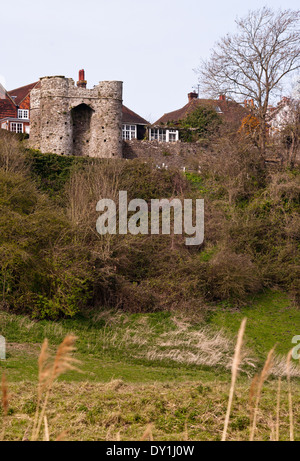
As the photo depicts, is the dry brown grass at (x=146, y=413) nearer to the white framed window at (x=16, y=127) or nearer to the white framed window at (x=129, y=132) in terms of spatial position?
the white framed window at (x=129, y=132)

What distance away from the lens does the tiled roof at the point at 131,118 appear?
44.2 metres

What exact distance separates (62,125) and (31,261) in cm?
1569

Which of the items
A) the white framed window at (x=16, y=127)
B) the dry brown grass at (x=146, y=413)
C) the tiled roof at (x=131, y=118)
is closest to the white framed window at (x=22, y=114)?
the white framed window at (x=16, y=127)

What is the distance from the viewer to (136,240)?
26.2m

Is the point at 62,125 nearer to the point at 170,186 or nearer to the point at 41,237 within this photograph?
the point at 170,186

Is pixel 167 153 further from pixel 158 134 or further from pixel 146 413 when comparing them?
pixel 146 413

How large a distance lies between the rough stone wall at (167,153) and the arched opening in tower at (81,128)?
275 cm

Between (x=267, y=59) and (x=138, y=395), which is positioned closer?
(x=138, y=395)

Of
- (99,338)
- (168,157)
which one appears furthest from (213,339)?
(168,157)

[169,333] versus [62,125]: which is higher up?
[62,125]

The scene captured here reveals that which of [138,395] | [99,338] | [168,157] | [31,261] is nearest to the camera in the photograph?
[138,395]

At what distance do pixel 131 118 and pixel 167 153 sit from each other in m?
8.97

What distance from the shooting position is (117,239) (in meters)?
25.2
